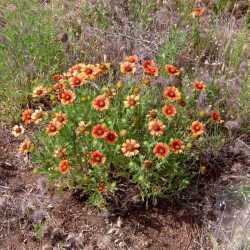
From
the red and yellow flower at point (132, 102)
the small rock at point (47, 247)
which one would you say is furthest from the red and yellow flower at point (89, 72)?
the small rock at point (47, 247)

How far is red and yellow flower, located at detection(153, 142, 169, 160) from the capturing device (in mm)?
2852

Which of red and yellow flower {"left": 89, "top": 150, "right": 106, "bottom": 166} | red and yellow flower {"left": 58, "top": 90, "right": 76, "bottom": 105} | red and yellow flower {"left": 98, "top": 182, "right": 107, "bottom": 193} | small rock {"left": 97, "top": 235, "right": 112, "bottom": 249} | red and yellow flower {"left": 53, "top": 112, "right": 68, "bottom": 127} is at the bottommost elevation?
small rock {"left": 97, "top": 235, "right": 112, "bottom": 249}

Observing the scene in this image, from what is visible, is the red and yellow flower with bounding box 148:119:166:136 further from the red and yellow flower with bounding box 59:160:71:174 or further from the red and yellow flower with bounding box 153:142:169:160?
the red and yellow flower with bounding box 59:160:71:174

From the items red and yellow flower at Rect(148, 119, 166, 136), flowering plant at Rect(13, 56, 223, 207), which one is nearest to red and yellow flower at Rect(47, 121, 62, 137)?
flowering plant at Rect(13, 56, 223, 207)

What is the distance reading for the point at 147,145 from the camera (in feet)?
9.81

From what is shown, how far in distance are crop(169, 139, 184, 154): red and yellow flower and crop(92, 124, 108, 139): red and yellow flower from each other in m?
0.36

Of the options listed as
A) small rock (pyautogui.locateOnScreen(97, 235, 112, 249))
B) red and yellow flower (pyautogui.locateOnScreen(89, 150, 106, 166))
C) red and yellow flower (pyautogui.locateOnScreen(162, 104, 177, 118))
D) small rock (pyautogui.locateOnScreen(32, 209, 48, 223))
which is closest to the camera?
red and yellow flower (pyautogui.locateOnScreen(89, 150, 106, 166))

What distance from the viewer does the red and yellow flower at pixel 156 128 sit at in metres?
2.91

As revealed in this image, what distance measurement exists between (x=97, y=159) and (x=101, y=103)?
1.04ft

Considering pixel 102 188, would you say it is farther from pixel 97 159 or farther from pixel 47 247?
pixel 47 247

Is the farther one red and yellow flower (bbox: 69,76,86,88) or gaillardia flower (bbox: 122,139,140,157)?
red and yellow flower (bbox: 69,76,86,88)

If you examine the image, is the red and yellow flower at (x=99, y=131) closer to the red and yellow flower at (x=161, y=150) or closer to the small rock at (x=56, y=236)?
the red and yellow flower at (x=161, y=150)

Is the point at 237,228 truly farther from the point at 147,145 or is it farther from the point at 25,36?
the point at 25,36

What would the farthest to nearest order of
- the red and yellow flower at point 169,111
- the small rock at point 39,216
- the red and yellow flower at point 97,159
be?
1. the small rock at point 39,216
2. the red and yellow flower at point 169,111
3. the red and yellow flower at point 97,159
